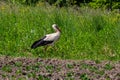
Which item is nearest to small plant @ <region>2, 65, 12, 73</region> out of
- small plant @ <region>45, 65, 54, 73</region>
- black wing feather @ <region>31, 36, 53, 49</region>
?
small plant @ <region>45, 65, 54, 73</region>

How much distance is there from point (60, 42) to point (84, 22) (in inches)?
69.9

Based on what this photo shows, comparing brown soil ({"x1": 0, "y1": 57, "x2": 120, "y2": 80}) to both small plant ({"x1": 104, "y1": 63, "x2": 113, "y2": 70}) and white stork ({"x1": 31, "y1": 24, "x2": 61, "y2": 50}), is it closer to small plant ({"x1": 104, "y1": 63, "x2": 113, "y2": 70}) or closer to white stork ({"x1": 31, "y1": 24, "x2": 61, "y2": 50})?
small plant ({"x1": 104, "y1": 63, "x2": 113, "y2": 70})

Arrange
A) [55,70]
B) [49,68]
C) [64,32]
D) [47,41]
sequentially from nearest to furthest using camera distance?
[55,70] < [49,68] < [47,41] < [64,32]

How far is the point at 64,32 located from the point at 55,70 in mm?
5137

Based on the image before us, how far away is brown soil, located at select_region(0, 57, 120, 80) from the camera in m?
9.26

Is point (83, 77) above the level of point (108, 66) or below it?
above

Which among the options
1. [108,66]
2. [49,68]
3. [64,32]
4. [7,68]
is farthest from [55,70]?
[64,32]

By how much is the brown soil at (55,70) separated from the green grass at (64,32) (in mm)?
1950

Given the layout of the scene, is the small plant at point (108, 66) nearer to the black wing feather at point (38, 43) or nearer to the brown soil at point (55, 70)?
the brown soil at point (55, 70)

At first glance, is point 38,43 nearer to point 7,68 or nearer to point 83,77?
point 7,68

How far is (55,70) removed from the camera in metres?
10.0

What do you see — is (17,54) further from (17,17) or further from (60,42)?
(17,17)

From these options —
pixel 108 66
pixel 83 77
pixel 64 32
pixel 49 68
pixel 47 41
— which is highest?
pixel 83 77

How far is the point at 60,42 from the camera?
14320 mm
